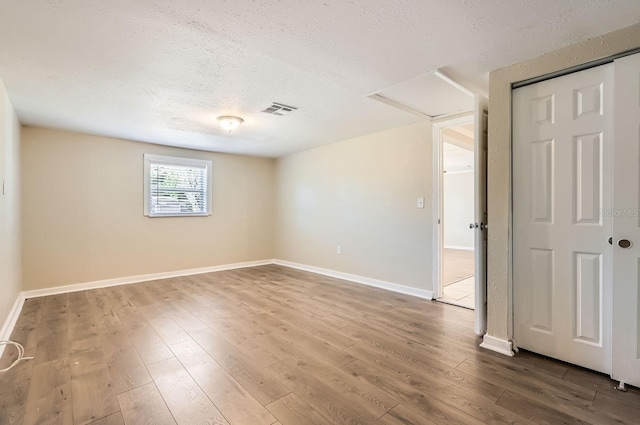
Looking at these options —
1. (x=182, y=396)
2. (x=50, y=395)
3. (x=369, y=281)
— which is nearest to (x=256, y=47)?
(x=182, y=396)

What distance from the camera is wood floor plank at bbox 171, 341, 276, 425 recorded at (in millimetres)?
1528

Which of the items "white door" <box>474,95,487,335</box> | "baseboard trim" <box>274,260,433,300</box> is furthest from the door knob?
"baseboard trim" <box>274,260,433,300</box>

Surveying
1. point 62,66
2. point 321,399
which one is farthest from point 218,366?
point 62,66

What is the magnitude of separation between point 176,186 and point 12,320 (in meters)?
2.71

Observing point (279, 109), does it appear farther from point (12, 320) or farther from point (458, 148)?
point (458, 148)

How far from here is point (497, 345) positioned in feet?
7.40

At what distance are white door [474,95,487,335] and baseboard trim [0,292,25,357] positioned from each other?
382 cm

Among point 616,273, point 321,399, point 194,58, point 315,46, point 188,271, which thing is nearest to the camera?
point 321,399

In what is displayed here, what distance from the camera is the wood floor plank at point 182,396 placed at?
152 centimetres

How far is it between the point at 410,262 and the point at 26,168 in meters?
5.15

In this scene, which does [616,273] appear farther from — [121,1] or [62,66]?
[62,66]

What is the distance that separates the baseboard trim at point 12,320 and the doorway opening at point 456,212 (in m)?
4.06

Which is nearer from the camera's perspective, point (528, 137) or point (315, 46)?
point (315, 46)

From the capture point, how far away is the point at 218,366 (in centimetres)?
204
